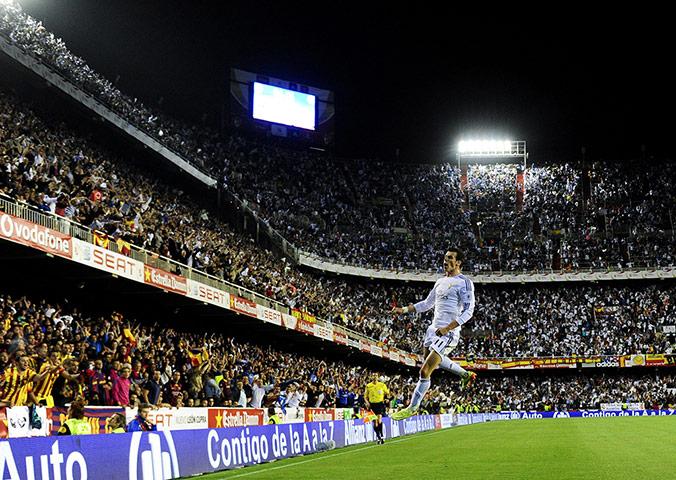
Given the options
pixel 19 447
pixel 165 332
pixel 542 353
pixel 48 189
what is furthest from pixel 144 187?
pixel 542 353

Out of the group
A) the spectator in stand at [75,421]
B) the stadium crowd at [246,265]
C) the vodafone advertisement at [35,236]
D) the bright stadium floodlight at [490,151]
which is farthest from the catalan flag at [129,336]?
the bright stadium floodlight at [490,151]

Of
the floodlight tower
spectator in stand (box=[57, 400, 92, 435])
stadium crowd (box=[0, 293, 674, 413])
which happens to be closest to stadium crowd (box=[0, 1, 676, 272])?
the floodlight tower

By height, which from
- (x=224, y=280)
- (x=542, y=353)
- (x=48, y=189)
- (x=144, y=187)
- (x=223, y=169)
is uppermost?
(x=223, y=169)

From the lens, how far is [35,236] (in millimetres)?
17391

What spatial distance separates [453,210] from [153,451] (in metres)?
55.1

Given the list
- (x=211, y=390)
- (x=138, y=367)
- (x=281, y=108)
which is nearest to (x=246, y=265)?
(x=211, y=390)

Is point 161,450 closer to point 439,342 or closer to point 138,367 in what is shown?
point 138,367

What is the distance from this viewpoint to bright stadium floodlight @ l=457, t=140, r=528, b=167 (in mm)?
73625

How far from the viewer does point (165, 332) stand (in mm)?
24797

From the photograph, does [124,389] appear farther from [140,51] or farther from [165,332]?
[140,51]

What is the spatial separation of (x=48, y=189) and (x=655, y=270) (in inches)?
2005

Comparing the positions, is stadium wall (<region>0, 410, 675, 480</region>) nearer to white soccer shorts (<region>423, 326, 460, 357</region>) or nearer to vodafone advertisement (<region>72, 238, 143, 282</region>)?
white soccer shorts (<region>423, 326, 460, 357</region>)

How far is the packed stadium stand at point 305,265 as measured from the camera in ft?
65.1

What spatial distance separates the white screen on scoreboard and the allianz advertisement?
3745cm
